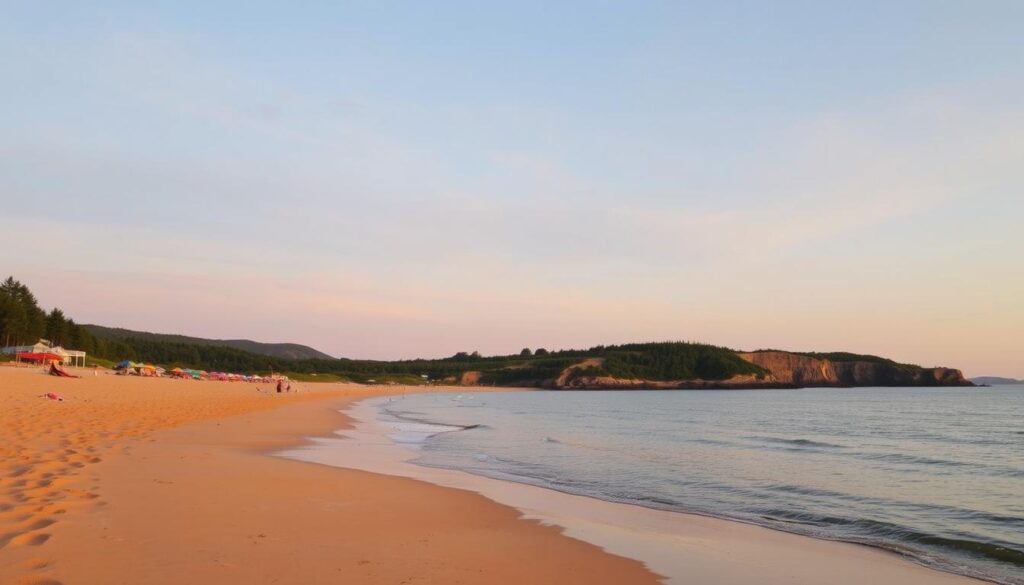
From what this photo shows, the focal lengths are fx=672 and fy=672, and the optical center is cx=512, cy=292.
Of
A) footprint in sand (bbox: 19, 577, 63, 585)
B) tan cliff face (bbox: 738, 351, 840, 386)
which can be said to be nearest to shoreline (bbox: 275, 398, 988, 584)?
footprint in sand (bbox: 19, 577, 63, 585)

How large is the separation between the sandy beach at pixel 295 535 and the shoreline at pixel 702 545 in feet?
0.16

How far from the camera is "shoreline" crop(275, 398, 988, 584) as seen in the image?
7.73 m

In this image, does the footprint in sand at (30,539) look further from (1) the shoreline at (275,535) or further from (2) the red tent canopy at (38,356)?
(2) the red tent canopy at (38,356)

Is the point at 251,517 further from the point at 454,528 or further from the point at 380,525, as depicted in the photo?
the point at 454,528

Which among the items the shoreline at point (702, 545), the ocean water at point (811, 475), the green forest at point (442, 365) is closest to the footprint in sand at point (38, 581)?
the shoreline at point (702, 545)

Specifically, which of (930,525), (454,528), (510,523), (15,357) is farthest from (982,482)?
(15,357)

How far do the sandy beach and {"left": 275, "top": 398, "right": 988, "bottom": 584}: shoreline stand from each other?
0.16ft

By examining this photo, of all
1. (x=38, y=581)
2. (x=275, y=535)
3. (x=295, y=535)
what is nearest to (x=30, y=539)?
(x=38, y=581)

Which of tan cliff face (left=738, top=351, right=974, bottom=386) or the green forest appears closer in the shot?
the green forest

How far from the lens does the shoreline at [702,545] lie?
773 cm

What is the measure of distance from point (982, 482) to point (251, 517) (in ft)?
53.6

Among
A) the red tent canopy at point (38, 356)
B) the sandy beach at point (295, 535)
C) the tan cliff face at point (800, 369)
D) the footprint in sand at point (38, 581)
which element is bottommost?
the sandy beach at point (295, 535)

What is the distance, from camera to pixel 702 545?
9031 millimetres

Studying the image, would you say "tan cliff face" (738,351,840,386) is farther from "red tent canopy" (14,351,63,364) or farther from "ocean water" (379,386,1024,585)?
"red tent canopy" (14,351,63,364)
